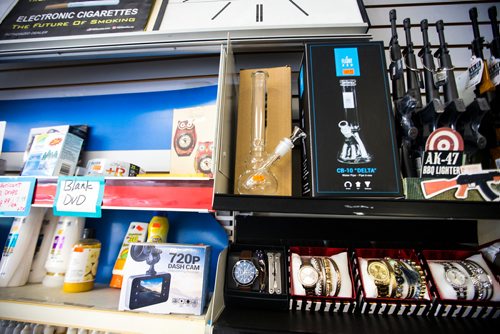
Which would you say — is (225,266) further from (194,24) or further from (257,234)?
(194,24)

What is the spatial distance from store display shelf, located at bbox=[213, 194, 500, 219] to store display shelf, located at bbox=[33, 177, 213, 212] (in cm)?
8

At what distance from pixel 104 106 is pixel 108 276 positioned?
39.6 inches

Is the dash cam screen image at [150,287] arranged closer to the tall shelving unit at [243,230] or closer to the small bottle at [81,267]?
the tall shelving unit at [243,230]

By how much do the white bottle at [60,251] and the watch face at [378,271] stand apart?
52.5 inches

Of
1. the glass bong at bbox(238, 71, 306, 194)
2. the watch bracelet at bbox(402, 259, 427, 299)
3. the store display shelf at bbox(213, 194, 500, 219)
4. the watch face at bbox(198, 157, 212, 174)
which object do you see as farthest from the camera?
the watch face at bbox(198, 157, 212, 174)

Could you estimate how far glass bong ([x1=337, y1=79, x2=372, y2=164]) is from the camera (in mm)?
759

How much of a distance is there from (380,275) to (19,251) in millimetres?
1587

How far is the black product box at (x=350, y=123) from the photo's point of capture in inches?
29.0

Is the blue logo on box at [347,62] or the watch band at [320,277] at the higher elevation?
the blue logo on box at [347,62]

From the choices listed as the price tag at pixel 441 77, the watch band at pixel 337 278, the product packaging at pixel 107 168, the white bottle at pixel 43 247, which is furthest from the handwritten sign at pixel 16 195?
the price tag at pixel 441 77

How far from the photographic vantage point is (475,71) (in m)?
0.97

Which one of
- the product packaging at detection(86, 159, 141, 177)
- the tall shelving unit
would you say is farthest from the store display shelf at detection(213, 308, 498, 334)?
the product packaging at detection(86, 159, 141, 177)

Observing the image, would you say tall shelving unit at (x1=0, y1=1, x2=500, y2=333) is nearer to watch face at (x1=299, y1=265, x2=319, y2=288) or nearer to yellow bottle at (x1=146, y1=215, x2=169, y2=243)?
watch face at (x1=299, y1=265, x2=319, y2=288)

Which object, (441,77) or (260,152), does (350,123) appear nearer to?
(260,152)
